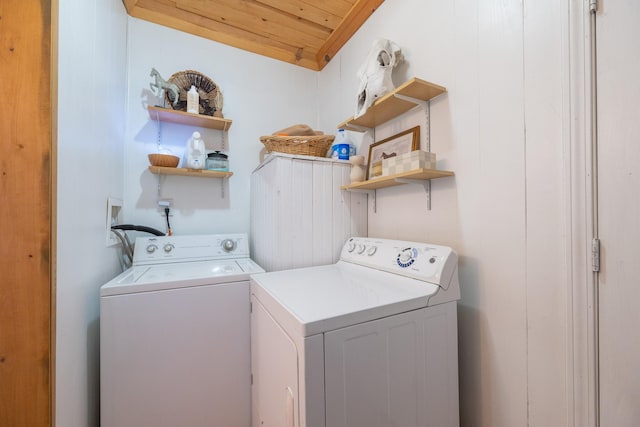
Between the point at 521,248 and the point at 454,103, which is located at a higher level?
the point at 454,103

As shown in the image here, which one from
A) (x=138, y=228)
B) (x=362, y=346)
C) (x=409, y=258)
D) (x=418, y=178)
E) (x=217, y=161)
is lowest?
(x=362, y=346)

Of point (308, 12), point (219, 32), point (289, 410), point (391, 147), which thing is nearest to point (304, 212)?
point (391, 147)

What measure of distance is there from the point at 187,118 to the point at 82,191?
0.94 m

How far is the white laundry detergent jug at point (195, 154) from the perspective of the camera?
5.52 ft

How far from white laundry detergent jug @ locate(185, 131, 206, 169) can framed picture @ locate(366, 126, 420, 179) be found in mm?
1130

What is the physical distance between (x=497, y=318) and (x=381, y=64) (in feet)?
4.37

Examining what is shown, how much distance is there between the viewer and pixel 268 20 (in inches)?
74.1

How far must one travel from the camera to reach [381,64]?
1362mm

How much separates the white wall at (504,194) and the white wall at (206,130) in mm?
1275

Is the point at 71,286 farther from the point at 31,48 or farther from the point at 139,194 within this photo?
the point at 139,194

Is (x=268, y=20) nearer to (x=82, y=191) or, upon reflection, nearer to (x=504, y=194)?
(x=82, y=191)

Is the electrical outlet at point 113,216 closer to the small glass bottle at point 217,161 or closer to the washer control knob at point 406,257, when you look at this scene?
the small glass bottle at point 217,161

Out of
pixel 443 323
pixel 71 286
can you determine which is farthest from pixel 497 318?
pixel 71 286

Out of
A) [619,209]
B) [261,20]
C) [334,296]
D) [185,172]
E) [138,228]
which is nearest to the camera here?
[619,209]
